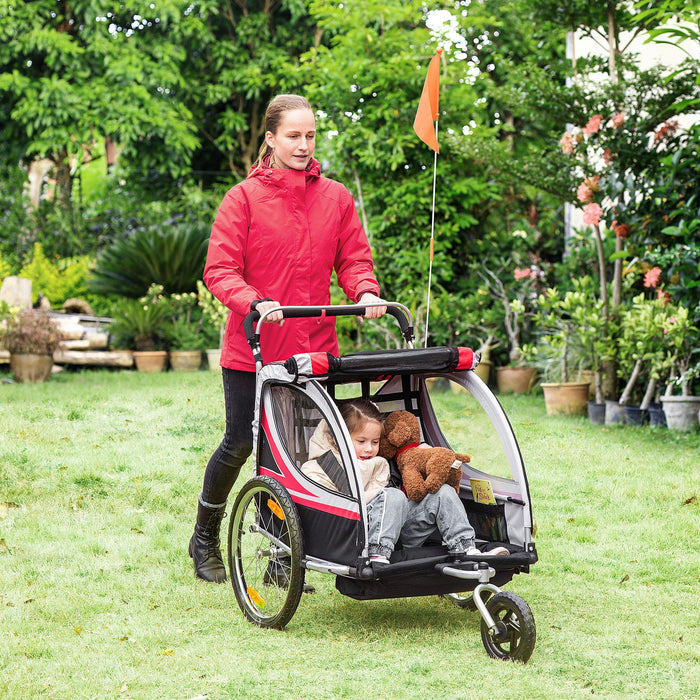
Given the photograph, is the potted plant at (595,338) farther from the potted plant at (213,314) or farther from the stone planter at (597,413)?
the potted plant at (213,314)

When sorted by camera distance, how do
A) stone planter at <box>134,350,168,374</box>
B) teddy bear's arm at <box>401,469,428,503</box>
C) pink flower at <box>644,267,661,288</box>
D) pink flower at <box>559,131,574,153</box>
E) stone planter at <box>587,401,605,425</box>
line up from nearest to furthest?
teddy bear's arm at <box>401,469,428,503</box>
pink flower at <box>644,267,661,288</box>
stone planter at <box>587,401,605,425</box>
pink flower at <box>559,131,574,153</box>
stone planter at <box>134,350,168,374</box>

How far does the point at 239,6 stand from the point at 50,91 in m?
3.96

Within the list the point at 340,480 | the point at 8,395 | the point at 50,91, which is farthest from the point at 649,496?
the point at 50,91

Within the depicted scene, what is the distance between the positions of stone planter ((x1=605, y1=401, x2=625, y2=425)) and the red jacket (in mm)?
4500

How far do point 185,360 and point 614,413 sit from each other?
16.3ft

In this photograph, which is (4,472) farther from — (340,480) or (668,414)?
(668,414)

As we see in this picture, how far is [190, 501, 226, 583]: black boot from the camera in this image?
3.87m

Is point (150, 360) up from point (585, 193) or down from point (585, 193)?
down

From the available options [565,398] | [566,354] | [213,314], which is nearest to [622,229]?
[566,354]

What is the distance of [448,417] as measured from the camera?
399 cm

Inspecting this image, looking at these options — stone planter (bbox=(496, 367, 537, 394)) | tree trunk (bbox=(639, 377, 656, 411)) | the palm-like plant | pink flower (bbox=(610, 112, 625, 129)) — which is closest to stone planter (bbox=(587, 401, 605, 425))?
tree trunk (bbox=(639, 377, 656, 411))

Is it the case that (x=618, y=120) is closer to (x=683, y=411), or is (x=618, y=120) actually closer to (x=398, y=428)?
(x=683, y=411)

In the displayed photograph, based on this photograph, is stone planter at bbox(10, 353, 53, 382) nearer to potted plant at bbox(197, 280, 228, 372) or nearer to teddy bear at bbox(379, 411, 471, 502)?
potted plant at bbox(197, 280, 228, 372)

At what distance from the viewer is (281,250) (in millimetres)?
3484
